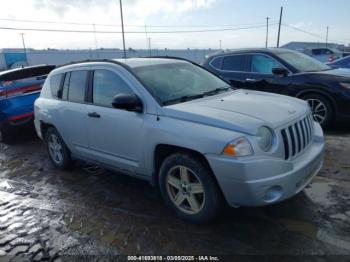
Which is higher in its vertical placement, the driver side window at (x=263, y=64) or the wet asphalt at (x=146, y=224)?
the driver side window at (x=263, y=64)

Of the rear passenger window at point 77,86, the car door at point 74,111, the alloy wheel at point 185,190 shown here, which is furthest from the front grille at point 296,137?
the rear passenger window at point 77,86

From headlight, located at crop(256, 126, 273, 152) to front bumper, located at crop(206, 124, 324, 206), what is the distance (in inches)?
5.3

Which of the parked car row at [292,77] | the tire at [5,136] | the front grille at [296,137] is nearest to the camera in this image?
the front grille at [296,137]

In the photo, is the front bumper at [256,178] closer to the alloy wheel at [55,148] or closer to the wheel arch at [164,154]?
the wheel arch at [164,154]

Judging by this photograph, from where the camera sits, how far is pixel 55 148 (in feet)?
18.6

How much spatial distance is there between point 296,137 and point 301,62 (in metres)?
4.63

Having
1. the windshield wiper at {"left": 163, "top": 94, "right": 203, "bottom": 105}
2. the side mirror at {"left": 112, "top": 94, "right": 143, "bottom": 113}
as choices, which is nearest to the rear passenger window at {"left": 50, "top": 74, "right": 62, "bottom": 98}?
the side mirror at {"left": 112, "top": 94, "right": 143, "bottom": 113}

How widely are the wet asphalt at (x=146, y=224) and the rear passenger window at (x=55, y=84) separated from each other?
4.67ft

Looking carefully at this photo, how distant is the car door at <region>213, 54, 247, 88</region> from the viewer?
7.71 meters

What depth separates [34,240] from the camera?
357 centimetres

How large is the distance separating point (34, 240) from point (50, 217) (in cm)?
50

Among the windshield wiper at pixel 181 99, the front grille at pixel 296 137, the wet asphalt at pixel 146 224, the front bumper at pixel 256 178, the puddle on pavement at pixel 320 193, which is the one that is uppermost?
the windshield wiper at pixel 181 99

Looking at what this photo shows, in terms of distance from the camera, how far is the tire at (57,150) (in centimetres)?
541

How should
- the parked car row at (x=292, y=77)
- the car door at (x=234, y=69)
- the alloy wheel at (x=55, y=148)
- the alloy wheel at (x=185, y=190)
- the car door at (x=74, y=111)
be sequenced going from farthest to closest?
the car door at (x=234, y=69) → the parked car row at (x=292, y=77) → the alloy wheel at (x=55, y=148) → the car door at (x=74, y=111) → the alloy wheel at (x=185, y=190)
